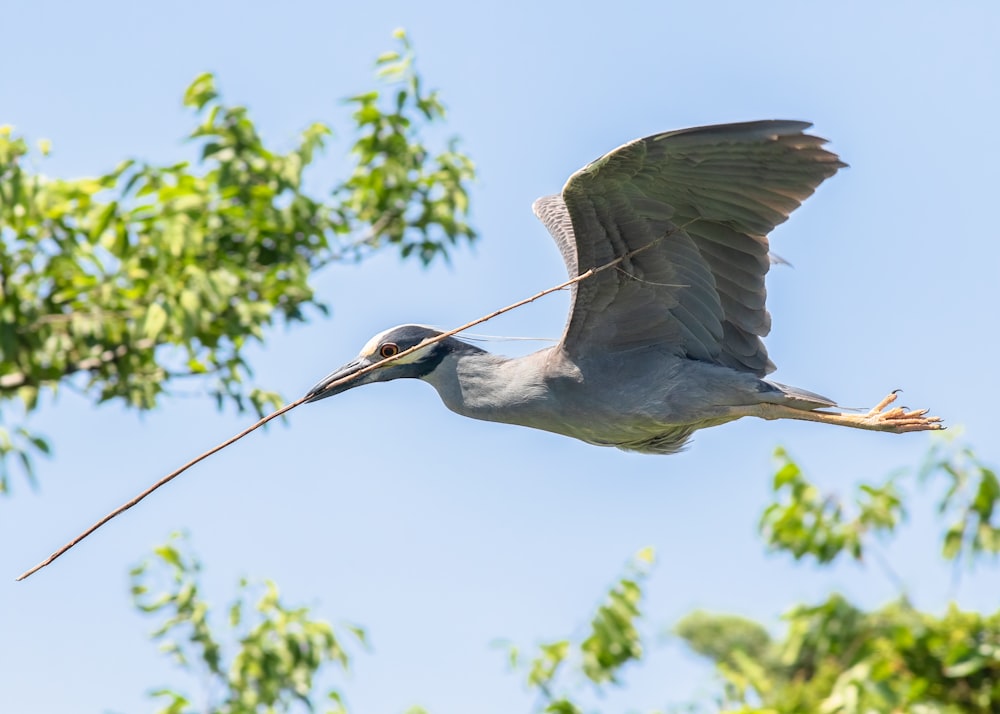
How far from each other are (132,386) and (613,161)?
2.99m

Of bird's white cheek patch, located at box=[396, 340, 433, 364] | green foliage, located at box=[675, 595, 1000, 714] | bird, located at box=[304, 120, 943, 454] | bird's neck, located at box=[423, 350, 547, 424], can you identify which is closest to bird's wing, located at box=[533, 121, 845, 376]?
bird, located at box=[304, 120, 943, 454]

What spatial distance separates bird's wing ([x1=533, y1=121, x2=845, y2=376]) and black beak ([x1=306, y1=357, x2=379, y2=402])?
2.09ft

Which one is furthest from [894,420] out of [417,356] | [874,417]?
[417,356]

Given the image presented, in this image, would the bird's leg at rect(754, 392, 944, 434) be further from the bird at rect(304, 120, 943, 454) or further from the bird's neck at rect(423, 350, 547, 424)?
the bird's neck at rect(423, 350, 547, 424)

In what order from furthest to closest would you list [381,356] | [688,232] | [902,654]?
1. [902,654]
2. [381,356]
3. [688,232]

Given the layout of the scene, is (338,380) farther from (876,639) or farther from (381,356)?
(876,639)

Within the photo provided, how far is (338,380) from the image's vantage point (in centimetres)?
447

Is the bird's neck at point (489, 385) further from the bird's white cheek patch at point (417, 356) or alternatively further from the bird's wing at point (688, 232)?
the bird's wing at point (688, 232)

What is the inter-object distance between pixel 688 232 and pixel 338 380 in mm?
1131

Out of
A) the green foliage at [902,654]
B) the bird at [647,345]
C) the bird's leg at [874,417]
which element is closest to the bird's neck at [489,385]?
the bird at [647,345]

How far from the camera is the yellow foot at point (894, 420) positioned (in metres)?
4.58

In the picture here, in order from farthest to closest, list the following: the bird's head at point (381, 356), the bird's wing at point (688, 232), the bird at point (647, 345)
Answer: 1. the bird's head at point (381, 356)
2. the bird at point (647, 345)
3. the bird's wing at point (688, 232)

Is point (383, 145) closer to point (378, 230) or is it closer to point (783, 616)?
point (378, 230)

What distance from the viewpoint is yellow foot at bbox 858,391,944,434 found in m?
4.58
